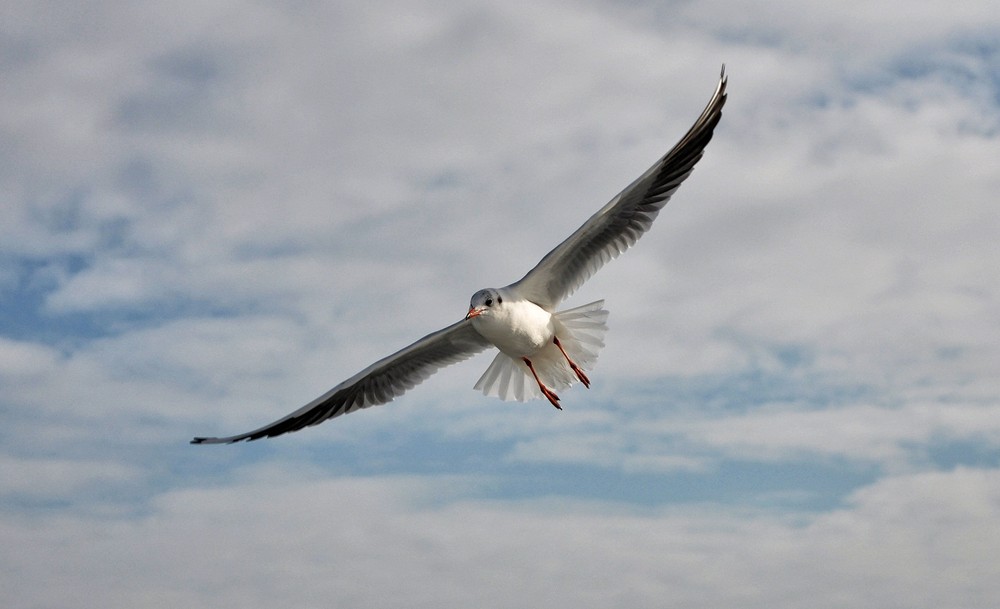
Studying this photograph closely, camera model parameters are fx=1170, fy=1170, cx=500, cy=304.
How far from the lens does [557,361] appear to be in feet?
45.1

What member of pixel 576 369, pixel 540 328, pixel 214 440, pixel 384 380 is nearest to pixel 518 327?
pixel 540 328

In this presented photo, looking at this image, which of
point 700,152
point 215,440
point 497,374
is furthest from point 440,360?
point 700,152

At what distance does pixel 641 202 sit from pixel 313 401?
4.63 meters

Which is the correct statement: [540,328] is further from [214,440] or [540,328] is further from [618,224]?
[214,440]

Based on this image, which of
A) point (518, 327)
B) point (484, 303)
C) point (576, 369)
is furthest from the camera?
point (576, 369)

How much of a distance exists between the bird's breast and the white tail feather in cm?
25

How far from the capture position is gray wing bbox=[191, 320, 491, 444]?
14031 mm

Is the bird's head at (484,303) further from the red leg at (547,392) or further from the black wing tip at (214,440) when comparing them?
the black wing tip at (214,440)

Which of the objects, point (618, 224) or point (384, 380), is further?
point (384, 380)

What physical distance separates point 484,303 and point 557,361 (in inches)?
60.6

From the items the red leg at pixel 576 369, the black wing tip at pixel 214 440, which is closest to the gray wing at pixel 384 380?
the black wing tip at pixel 214 440

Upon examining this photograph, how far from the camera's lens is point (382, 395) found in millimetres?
14680

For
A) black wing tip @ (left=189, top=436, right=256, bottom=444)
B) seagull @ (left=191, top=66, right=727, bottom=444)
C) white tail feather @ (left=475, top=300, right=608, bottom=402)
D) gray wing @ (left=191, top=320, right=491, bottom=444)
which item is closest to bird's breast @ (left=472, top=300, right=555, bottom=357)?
seagull @ (left=191, top=66, right=727, bottom=444)

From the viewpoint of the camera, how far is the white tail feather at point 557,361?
43.9 ft
